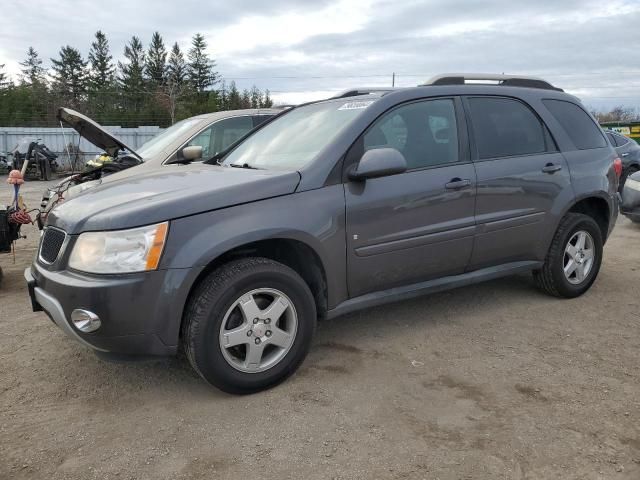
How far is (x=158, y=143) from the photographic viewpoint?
680cm

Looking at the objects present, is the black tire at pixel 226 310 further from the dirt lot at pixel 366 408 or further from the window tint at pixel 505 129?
the window tint at pixel 505 129

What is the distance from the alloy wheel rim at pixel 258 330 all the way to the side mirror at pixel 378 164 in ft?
2.87

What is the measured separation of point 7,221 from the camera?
16.8ft

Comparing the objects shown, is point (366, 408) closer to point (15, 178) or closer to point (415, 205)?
point (415, 205)

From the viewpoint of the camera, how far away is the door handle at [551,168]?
4309 mm

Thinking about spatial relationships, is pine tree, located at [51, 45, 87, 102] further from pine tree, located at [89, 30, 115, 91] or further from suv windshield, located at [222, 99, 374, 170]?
suv windshield, located at [222, 99, 374, 170]

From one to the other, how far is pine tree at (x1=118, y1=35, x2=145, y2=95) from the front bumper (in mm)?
57938

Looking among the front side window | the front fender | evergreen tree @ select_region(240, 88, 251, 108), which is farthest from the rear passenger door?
evergreen tree @ select_region(240, 88, 251, 108)

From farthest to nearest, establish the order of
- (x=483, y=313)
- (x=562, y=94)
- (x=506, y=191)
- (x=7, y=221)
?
1. (x=7, y=221)
2. (x=562, y=94)
3. (x=483, y=313)
4. (x=506, y=191)

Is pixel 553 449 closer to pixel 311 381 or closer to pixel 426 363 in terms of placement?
pixel 426 363

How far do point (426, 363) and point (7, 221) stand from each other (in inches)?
159

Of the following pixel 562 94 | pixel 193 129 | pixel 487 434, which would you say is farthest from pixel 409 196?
pixel 193 129

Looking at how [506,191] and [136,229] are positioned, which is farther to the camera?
[506,191]

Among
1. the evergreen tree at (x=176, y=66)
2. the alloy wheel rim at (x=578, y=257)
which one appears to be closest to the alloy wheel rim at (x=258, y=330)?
the alloy wheel rim at (x=578, y=257)
